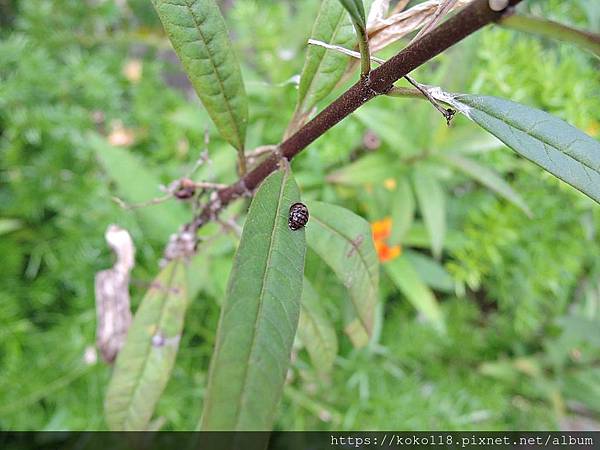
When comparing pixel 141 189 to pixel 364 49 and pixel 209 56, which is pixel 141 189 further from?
pixel 364 49

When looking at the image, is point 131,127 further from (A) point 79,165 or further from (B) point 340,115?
(B) point 340,115

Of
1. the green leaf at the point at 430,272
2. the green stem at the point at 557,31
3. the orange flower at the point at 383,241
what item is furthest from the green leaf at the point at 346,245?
the green leaf at the point at 430,272

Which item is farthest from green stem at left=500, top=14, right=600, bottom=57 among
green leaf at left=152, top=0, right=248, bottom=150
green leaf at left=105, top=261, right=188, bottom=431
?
green leaf at left=105, top=261, right=188, bottom=431

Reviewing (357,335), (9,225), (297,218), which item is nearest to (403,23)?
(297,218)

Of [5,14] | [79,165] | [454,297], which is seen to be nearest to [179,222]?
[79,165]

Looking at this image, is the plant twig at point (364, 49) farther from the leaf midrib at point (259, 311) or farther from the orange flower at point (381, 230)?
the orange flower at point (381, 230)

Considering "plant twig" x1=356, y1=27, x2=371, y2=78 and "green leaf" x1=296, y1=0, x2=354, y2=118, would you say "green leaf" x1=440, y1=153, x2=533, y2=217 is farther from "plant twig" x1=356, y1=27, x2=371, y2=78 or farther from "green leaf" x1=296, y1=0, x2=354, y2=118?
"plant twig" x1=356, y1=27, x2=371, y2=78
